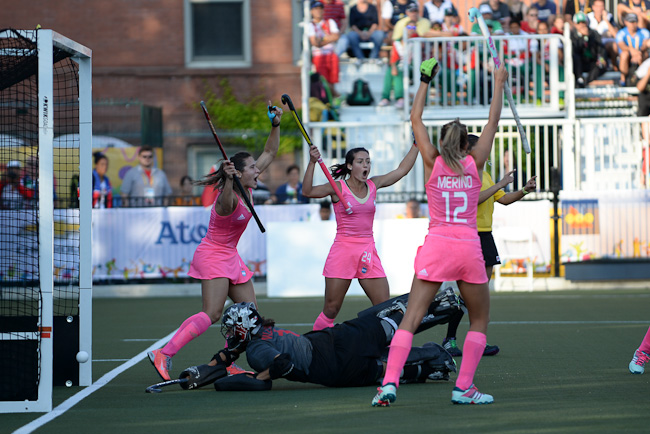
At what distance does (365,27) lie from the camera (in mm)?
24047

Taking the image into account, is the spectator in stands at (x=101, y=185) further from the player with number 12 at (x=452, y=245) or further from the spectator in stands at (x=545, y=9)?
the player with number 12 at (x=452, y=245)

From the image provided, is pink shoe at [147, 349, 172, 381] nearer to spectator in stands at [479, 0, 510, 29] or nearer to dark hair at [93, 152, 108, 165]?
dark hair at [93, 152, 108, 165]

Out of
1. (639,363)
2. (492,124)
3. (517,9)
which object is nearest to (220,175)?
(492,124)

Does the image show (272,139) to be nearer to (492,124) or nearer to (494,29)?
(492,124)

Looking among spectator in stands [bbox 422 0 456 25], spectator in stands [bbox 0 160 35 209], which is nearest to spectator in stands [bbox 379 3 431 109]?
spectator in stands [bbox 422 0 456 25]

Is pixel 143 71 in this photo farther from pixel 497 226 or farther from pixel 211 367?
pixel 211 367

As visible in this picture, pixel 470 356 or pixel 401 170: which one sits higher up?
pixel 401 170

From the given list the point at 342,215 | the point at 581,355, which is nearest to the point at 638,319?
the point at 581,355

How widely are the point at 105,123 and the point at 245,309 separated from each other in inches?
710

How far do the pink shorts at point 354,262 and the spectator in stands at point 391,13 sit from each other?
47.3ft

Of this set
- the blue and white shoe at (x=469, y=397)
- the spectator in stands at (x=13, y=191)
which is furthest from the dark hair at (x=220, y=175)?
the spectator in stands at (x=13, y=191)

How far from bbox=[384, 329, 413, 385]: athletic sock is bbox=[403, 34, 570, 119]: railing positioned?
14229mm

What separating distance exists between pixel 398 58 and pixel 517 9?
2935 millimetres

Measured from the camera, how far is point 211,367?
28.4ft
